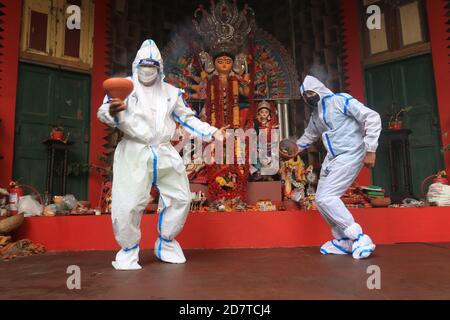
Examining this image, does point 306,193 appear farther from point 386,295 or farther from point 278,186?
point 386,295

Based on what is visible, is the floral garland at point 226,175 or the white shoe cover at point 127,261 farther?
the floral garland at point 226,175

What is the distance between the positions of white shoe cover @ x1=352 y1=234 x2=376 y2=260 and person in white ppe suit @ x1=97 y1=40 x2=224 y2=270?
1.29m

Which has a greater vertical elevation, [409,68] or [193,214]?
[409,68]

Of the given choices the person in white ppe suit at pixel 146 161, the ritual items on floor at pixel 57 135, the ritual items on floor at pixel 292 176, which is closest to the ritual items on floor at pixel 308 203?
the ritual items on floor at pixel 292 176

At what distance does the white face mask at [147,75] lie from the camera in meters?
2.63

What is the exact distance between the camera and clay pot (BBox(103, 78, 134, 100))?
2.26 m

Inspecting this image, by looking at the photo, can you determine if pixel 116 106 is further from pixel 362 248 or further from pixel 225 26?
pixel 225 26

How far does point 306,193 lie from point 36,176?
4154 millimetres

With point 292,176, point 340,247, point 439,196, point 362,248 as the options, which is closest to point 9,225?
point 340,247

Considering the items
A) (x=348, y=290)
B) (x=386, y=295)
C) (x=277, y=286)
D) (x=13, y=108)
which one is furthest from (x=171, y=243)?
(x=13, y=108)

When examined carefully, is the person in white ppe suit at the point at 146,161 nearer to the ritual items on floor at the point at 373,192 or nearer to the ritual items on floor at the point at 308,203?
the ritual items on floor at the point at 308,203

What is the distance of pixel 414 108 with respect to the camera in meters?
5.65

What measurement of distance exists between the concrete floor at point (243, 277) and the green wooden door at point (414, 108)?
2.89m

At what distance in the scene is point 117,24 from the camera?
6.29 metres
